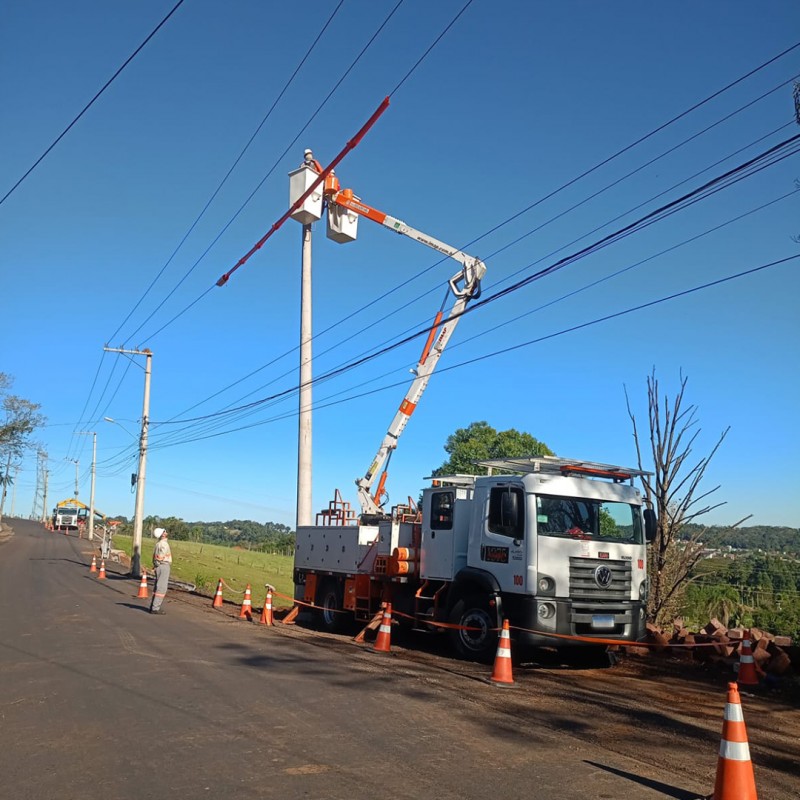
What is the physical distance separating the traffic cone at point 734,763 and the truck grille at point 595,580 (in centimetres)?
651

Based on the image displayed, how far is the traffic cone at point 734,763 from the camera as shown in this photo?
16.1ft

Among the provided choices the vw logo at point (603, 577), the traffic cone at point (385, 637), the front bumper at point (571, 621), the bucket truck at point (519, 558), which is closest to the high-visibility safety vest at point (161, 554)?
the bucket truck at point (519, 558)

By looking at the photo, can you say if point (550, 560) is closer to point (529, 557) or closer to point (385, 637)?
point (529, 557)

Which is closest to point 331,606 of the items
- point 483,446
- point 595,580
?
point 595,580

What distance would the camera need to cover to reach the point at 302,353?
23297 millimetres

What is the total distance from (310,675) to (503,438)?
33.8 metres

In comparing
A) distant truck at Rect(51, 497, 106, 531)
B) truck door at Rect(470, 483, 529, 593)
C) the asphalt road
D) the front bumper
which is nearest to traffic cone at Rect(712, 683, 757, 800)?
the asphalt road

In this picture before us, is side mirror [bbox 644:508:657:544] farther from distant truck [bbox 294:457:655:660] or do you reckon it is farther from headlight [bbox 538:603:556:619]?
headlight [bbox 538:603:556:619]

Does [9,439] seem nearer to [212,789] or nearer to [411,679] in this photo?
[411,679]

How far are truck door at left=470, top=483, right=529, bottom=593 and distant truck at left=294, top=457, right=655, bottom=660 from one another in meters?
0.02

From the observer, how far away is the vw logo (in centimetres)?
1171

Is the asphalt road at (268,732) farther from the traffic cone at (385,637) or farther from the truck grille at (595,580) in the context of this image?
the truck grille at (595,580)

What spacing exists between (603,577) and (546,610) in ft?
3.65

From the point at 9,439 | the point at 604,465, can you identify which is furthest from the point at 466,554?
the point at 9,439
